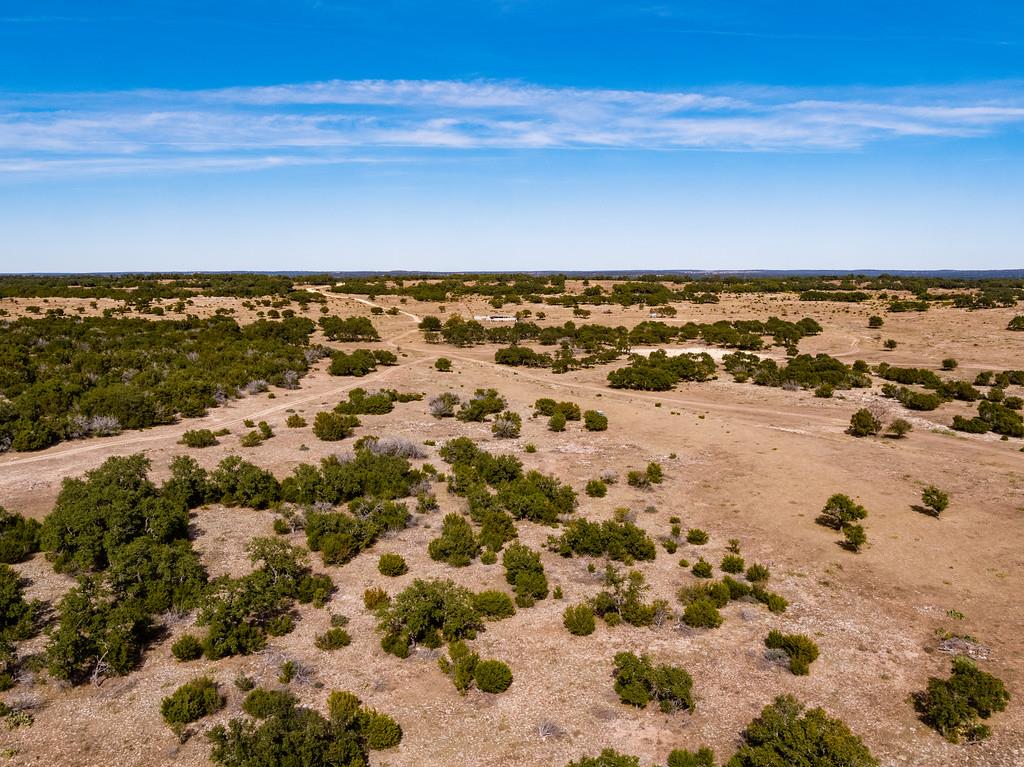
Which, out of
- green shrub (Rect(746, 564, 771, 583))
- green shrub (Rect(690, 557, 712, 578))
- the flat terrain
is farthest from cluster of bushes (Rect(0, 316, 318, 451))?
green shrub (Rect(746, 564, 771, 583))

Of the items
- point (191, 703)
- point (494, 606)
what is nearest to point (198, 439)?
point (191, 703)

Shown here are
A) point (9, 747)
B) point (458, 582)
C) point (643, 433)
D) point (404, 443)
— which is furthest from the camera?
point (643, 433)

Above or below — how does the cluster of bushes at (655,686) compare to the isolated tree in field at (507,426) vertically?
below

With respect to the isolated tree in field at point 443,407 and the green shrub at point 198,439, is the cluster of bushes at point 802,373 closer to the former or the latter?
the isolated tree in field at point 443,407

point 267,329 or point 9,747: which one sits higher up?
point 267,329

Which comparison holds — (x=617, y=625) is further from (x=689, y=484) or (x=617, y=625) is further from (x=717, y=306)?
(x=717, y=306)

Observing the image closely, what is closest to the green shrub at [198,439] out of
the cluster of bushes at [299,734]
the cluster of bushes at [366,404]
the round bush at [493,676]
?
the cluster of bushes at [366,404]

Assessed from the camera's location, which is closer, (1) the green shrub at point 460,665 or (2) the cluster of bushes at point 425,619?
(1) the green shrub at point 460,665

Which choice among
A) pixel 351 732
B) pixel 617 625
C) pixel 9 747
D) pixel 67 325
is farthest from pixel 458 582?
pixel 67 325
